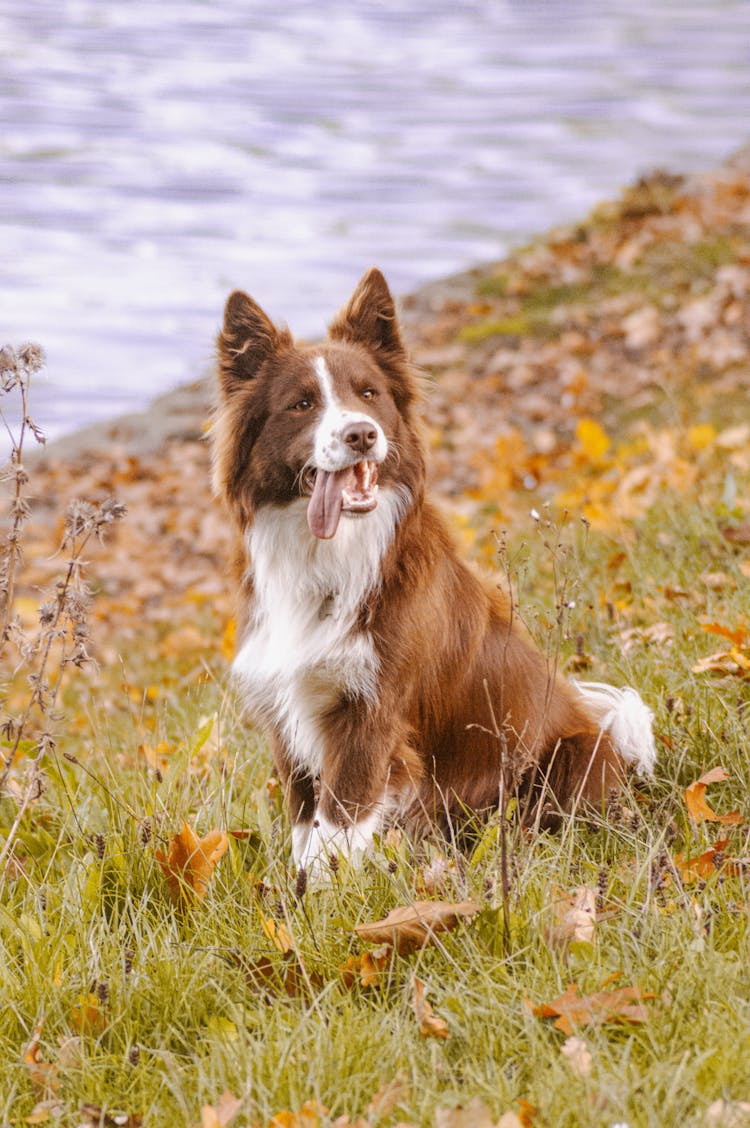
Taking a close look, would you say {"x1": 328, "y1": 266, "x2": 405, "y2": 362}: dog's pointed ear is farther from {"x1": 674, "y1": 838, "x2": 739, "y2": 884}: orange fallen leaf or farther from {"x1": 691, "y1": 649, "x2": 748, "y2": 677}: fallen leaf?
{"x1": 674, "y1": 838, "x2": 739, "y2": 884}: orange fallen leaf

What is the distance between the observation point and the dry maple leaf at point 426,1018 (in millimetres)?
2319

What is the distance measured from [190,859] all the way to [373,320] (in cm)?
166

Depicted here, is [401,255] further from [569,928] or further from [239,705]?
[569,928]

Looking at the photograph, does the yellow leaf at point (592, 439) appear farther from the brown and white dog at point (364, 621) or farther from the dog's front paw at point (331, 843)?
the dog's front paw at point (331, 843)

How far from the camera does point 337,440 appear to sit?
10.3 feet

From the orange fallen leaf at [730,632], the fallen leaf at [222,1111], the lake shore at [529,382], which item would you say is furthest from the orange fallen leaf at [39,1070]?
the lake shore at [529,382]

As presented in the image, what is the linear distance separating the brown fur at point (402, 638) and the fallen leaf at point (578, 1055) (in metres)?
1.08

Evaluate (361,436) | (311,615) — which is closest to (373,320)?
(361,436)

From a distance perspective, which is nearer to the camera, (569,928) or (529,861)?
(569,928)

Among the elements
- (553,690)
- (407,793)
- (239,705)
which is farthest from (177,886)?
(553,690)

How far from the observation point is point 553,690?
350 centimetres

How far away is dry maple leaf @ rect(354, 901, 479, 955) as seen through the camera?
2506 millimetres

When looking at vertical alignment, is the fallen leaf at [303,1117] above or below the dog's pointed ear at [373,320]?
below

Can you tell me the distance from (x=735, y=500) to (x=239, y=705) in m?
2.44
